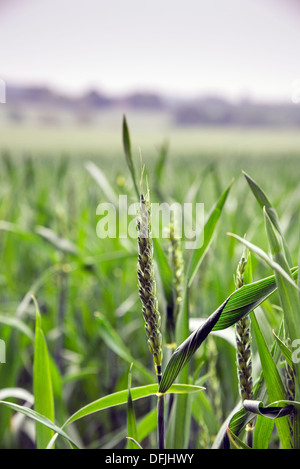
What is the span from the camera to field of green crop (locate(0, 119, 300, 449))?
313 millimetres

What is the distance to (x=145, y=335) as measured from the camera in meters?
0.93

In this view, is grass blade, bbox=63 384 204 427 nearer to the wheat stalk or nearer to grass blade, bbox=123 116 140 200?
the wheat stalk

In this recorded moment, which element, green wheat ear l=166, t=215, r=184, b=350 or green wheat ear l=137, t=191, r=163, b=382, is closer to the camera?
green wheat ear l=137, t=191, r=163, b=382

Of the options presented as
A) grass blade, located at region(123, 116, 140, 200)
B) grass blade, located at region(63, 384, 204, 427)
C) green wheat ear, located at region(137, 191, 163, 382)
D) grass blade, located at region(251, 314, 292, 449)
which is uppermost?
grass blade, located at region(123, 116, 140, 200)

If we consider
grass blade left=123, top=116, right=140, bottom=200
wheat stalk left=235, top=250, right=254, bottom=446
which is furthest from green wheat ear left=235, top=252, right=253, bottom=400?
grass blade left=123, top=116, right=140, bottom=200

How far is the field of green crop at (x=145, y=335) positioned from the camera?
0.31 m

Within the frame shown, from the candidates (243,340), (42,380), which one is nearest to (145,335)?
(42,380)

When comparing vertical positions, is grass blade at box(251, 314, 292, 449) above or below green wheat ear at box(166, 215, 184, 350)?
below

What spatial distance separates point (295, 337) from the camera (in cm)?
30

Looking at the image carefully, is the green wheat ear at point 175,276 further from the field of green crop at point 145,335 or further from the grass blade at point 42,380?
the grass blade at point 42,380

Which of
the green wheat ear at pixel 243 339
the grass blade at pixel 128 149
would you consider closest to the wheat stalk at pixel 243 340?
the green wheat ear at pixel 243 339
